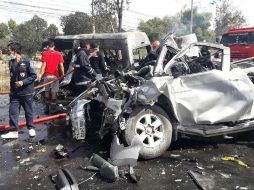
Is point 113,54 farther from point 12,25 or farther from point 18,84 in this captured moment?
point 12,25

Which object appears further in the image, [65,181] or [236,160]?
[236,160]

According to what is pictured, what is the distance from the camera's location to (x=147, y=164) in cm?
520

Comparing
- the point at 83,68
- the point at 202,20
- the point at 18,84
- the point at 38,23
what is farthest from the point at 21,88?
the point at 38,23

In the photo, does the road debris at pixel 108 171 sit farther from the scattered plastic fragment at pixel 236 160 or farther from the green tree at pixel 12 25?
the green tree at pixel 12 25

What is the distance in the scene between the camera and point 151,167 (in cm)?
509

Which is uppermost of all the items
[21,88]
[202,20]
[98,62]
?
[202,20]

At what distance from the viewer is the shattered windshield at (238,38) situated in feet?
51.6

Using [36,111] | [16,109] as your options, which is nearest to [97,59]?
[36,111]

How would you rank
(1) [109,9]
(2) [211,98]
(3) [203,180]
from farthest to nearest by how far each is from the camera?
(1) [109,9]
(2) [211,98]
(3) [203,180]

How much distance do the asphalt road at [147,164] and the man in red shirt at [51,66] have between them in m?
3.27

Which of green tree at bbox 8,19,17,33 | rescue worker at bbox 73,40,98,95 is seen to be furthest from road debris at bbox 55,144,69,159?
green tree at bbox 8,19,17,33

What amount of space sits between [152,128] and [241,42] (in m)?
12.0

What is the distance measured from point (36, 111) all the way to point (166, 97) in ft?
18.2

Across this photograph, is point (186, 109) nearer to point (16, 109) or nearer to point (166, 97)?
point (166, 97)
